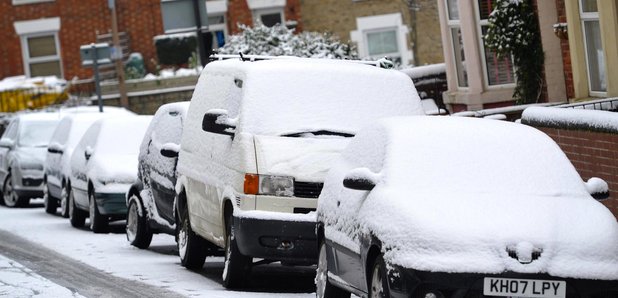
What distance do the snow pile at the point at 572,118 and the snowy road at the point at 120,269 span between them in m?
2.89

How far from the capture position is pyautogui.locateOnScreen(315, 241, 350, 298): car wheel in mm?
11555

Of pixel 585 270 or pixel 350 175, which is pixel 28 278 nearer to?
pixel 350 175

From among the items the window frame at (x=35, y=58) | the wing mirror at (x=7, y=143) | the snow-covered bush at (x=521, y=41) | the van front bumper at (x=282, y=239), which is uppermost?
the window frame at (x=35, y=58)

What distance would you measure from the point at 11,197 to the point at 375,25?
16.0 m

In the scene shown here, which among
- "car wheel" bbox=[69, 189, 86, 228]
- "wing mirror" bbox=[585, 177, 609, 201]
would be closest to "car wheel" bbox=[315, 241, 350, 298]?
"wing mirror" bbox=[585, 177, 609, 201]

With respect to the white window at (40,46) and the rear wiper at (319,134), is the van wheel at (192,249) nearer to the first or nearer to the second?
the rear wiper at (319,134)

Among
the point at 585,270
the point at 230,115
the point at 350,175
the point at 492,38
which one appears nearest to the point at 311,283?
the point at 230,115

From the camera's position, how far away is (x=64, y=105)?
3844 centimetres

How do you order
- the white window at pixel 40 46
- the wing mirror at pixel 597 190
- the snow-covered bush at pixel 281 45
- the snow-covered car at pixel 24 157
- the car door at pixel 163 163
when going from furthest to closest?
the white window at pixel 40 46, the snow-covered bush at pixel 281 45, the snow-covered car at pixel 24 157, the car door at pixel 163 163, the wing mirror at pixel 597 190

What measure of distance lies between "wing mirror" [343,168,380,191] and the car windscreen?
17.7 metres

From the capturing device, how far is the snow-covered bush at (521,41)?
21.9 metres

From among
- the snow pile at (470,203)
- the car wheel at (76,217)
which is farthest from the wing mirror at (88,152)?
the snow pile at (470,203)

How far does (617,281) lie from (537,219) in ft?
2.08

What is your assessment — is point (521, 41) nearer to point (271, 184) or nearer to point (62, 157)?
point (62, 157)
